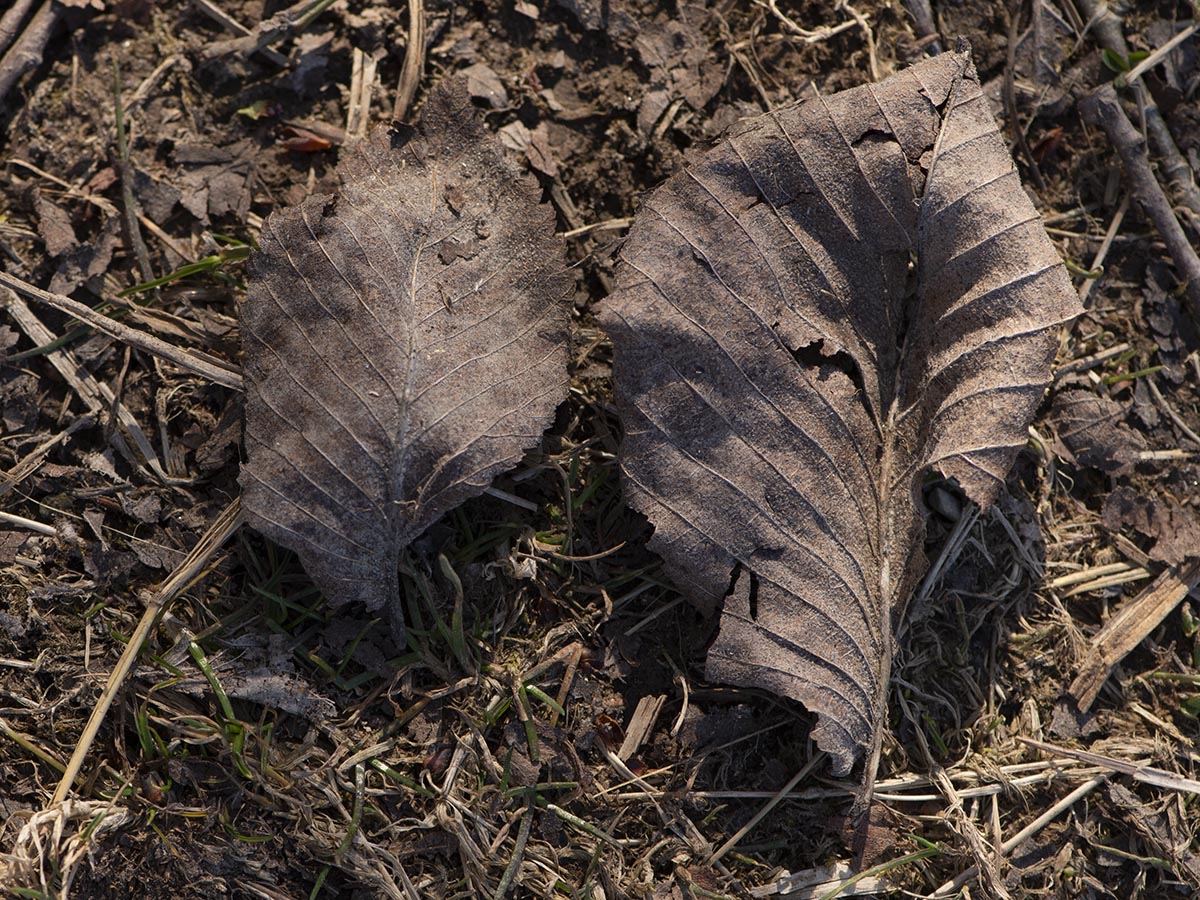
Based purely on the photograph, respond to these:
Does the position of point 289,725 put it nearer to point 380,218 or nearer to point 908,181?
point 380,218

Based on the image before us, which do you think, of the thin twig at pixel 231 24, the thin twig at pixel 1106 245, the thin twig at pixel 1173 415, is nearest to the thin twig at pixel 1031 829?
the thin twig at pixel 1173 415

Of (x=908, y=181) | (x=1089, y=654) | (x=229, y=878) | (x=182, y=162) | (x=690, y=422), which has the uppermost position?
(x=182, y=162)

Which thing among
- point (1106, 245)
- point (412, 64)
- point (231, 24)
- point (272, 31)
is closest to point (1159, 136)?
point (1106, 245)

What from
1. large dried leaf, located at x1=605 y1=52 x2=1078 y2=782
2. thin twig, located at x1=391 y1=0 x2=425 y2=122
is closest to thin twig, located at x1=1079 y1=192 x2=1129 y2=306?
large dried leaf, located at x1=605 y1=52 x2=1078 y2=782

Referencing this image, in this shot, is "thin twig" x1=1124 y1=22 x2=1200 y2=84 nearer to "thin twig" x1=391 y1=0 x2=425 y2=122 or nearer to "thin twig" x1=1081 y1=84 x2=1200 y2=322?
"thin twig" x1=1081 y1=84 x2=1200 y2=322

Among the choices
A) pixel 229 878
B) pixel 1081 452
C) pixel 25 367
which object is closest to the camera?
pixel 229 878

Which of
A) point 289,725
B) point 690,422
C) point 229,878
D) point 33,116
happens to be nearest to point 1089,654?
point 690,422
